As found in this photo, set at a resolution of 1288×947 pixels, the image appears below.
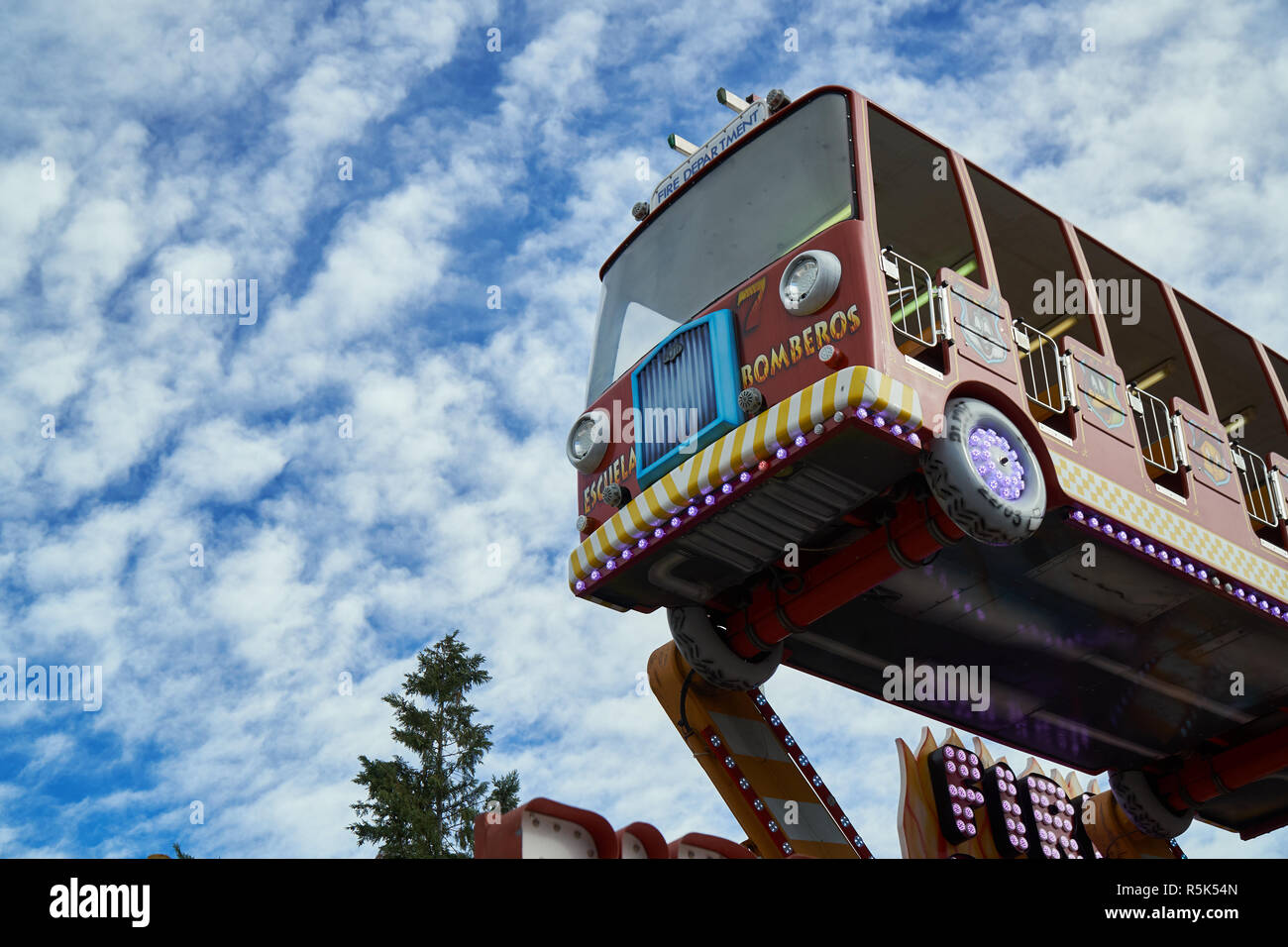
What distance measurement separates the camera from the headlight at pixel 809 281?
29.1 ft

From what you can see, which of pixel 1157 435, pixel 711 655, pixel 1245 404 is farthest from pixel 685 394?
pixel 1245 404

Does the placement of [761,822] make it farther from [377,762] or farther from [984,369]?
[377,762]

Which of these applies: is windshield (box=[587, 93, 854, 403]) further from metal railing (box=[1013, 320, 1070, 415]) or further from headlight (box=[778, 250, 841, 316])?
metal railing (box=[1013, 320, 1070, 415])

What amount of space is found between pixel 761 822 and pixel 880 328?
4.15m

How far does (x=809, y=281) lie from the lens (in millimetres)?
8984

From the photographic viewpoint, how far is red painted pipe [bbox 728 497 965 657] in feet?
30.4

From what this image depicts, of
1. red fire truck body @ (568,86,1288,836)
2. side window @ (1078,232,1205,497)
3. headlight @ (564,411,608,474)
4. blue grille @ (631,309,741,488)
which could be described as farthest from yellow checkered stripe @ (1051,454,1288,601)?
headlight @ (564,411,608,474)

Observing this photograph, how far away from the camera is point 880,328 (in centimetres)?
864

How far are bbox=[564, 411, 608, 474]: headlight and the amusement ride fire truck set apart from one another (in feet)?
0.11

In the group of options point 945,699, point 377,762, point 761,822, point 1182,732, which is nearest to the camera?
point 761,822

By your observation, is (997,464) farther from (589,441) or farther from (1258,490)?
(1258,490)

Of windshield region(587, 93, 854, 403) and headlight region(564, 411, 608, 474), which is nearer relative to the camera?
windshield region(587, 93, 854, 403)
